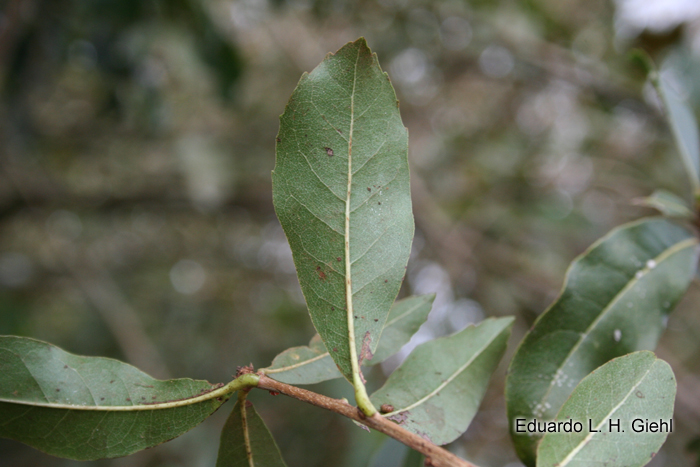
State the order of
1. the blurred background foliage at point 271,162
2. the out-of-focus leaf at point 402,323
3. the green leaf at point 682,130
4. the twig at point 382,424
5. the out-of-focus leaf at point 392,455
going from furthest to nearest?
the blurred background foliage at point 271,162, the green leaf at point 682,130, the out-of-focus leaf at point 392,455, the out-of-focus leaf at point 402,323, the twig at point 382,424

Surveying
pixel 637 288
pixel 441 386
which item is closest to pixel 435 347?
pixel 441 386

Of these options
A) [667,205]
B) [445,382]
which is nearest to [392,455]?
[445,382]

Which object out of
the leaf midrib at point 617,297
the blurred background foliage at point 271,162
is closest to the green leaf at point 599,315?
the leaf midrib at point 617,297

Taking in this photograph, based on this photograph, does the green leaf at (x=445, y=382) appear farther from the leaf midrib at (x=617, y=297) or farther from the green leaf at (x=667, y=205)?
the green leaf at (x=667, y=205)

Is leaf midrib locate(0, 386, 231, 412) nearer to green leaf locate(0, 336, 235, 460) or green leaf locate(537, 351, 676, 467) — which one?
green leaf locate(0, 336, 235, 460)

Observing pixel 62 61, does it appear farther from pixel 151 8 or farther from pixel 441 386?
pixel 441 386

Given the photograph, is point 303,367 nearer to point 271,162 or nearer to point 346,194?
point 346,194
